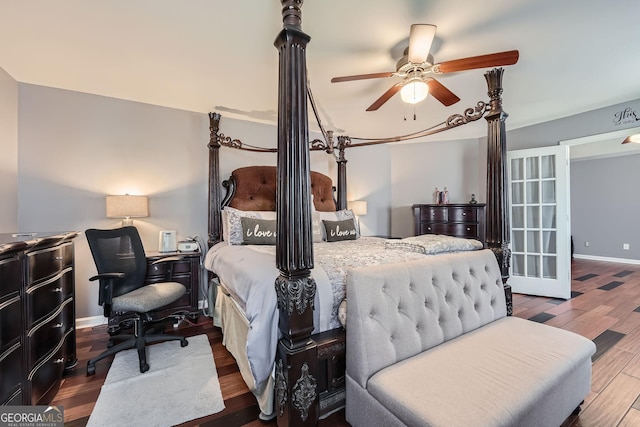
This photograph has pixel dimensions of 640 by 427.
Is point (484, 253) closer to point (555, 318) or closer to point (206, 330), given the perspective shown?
point (555, 318)

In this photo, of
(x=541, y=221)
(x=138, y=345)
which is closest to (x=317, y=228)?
(x=138, y=345)

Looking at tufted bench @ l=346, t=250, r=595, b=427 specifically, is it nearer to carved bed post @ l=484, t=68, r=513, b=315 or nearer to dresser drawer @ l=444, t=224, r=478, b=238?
carved bed post @ l=484, t=68, r=513, b=315

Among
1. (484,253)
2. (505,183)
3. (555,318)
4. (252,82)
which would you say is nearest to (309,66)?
(252,82)

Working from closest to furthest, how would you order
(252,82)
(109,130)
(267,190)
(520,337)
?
(520,337) < (252,82) < (109,130) < (267,190)

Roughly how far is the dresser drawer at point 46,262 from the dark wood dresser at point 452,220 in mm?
4237

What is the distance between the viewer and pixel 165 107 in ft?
10.2

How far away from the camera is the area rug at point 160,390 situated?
60.4 inches

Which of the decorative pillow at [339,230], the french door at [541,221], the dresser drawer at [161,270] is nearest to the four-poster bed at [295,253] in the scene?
the decorative pillow at [339,230]

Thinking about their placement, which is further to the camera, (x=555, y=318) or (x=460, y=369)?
(x=555, y=318)

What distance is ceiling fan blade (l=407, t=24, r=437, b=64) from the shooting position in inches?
63.6

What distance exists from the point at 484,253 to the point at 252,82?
2575 millimetres

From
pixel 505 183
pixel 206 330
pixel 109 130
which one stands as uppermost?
pixel 109 130

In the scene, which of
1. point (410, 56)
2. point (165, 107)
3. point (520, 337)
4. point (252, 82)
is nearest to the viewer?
point (520, 337)

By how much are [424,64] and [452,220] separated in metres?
2.82
